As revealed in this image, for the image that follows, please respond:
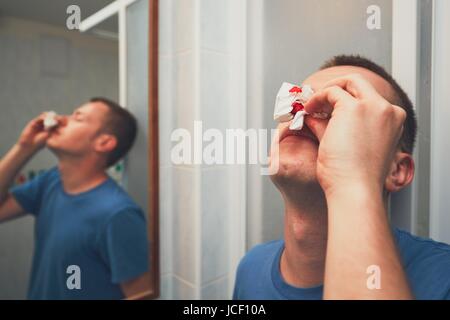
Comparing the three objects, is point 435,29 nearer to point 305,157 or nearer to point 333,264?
point 305,157

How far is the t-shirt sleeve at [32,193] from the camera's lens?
0.60 metres

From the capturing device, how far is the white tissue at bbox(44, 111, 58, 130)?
0.61 metres

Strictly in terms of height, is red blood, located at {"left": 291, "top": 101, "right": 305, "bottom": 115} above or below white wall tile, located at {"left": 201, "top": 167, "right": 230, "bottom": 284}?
above

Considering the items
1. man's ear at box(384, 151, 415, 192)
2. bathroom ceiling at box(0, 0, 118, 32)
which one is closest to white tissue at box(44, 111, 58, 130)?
bathroom ceiling at box(0, 0, 118, 32)

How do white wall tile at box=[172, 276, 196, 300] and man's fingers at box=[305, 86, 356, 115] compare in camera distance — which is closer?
man's fingers at box=[305, 86, 356, 115]

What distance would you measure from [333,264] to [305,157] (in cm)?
21

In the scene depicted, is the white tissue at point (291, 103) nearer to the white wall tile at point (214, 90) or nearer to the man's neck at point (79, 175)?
the white wall tile at point (214, 90)

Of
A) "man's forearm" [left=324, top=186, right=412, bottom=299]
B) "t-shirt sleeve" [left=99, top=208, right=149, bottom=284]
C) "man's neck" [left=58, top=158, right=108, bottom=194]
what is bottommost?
"t-shirt sleeve" [left=99, top=208, right=149, bottom=284]

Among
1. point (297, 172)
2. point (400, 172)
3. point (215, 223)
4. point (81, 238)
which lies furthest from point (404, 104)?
point (81, 238)

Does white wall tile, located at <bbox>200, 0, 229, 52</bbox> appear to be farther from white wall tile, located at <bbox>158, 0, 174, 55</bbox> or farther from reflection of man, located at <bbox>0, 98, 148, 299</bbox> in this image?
reflection of man, located at <bbox>0, 98, 148, 299</bbox>

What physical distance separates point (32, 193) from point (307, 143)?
1.82ft

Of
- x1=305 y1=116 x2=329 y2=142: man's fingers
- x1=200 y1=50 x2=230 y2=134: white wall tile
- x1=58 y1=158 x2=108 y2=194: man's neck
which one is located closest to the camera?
x1=305 y1=116 x2=329 y2=142: man's fingers

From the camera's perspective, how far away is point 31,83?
1.94 ft

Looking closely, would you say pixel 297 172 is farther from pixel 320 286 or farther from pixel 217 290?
pixel 217 290
